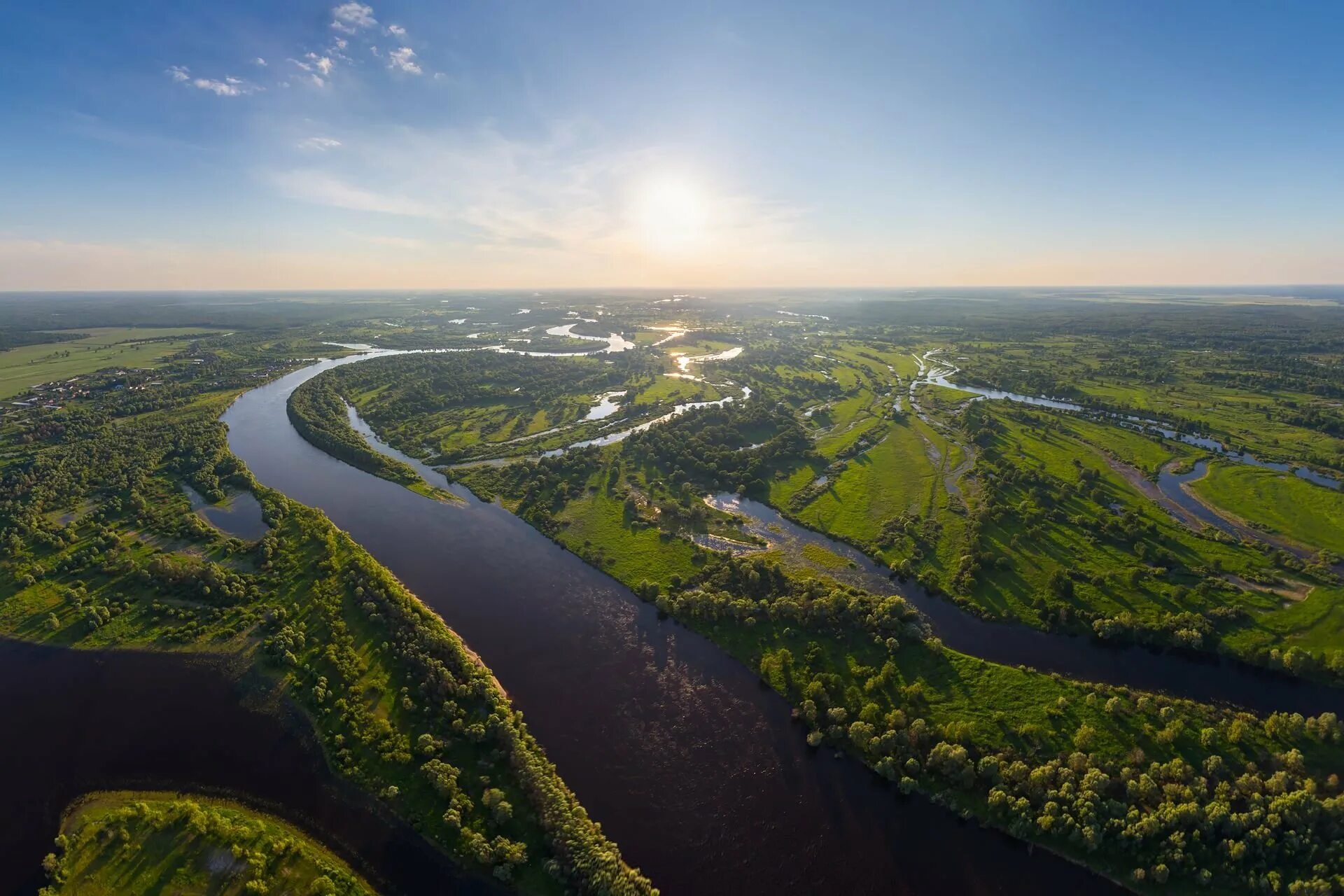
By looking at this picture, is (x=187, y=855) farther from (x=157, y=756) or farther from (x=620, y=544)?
(x=620, y=544)

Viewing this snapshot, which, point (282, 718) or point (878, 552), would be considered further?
point (878, 552)

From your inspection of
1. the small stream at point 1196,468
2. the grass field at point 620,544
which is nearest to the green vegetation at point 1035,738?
the grass field at point 620,544

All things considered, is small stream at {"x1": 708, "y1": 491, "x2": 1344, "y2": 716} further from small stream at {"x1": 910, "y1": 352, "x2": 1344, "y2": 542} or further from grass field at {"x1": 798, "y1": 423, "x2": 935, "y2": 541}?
small stream at {"x1": 910, "y1": 352, "x2": 1344, "y2": 542}

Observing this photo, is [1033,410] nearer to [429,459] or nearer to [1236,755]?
[1236,755]

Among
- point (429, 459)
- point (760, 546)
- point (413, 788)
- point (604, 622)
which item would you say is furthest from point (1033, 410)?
point (413, 788)

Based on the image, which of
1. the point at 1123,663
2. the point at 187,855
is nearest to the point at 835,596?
the point at 1123,663
